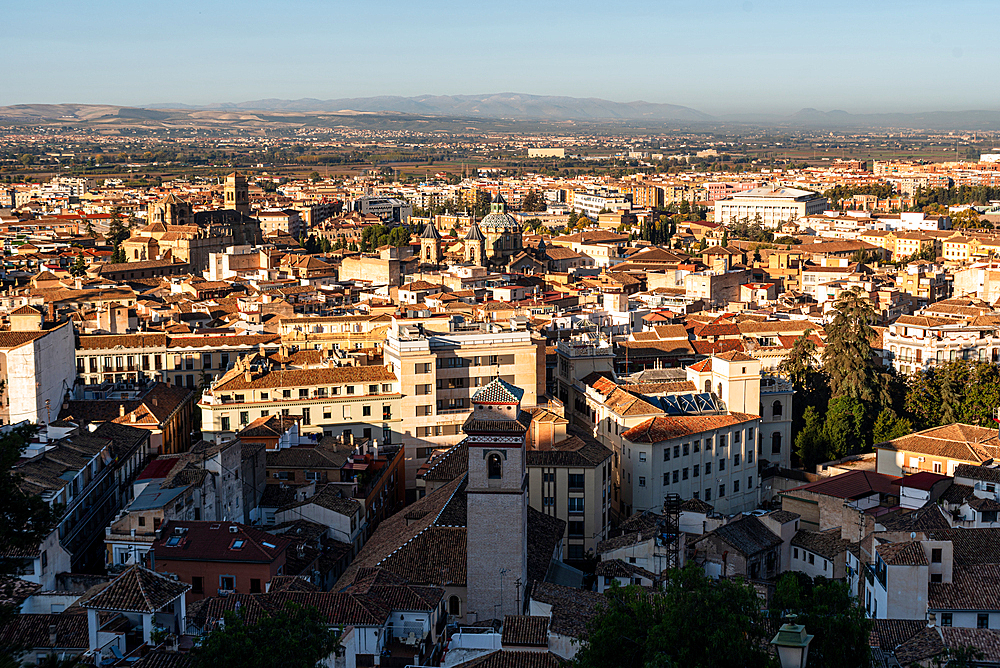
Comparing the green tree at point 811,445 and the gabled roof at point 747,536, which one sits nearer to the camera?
the gabled roof at point 747,536

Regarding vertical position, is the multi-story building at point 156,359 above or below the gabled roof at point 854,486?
above

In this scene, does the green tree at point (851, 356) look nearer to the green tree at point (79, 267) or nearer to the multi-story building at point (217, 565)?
the multi-story building at point (217, 565)

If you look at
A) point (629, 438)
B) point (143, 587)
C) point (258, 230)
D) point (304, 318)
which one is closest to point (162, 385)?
point (304, 318)

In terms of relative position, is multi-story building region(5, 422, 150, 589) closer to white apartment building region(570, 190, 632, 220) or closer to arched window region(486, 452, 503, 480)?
arched window region(486, 452, 503, 480)

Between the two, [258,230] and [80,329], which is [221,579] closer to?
[80,329]

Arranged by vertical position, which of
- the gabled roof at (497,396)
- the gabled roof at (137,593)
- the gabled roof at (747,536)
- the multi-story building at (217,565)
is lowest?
the gabled roof at (747,536)

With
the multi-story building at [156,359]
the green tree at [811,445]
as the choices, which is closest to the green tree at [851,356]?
the green tree at [811,445]
